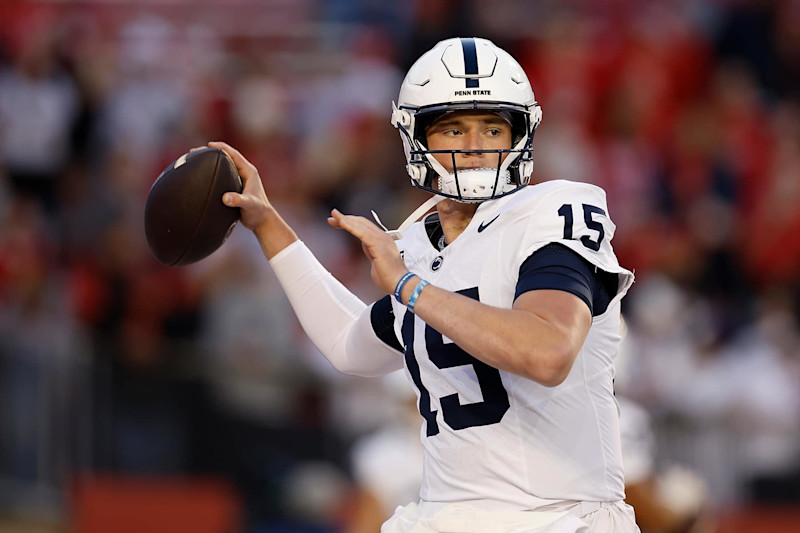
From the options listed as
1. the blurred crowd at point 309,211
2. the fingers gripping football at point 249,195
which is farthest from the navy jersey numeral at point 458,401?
the blurred crowd at point 309,211

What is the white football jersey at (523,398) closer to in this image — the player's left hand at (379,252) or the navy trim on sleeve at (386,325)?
the player's left hand at (379,252)

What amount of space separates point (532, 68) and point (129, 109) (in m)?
3.01

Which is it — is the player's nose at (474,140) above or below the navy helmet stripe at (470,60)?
below

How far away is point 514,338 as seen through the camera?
9.01ft

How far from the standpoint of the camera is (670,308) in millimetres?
8047

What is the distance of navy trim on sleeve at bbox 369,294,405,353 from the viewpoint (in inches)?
141

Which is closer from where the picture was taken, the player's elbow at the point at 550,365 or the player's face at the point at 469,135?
the player's elbow at the point at 550,365

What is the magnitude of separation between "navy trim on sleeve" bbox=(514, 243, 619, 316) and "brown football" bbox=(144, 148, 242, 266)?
3.26ft

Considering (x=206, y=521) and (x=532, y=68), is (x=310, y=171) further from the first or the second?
(x=206, y=521)

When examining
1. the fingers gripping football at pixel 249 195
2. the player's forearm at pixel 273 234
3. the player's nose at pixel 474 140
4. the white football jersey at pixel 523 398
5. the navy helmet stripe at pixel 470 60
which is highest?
the navy helmet stripe at pixel 470 60

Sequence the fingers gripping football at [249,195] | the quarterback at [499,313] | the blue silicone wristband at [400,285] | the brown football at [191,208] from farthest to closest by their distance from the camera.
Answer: the fingers gripping football at [249,195] < the brown football at [191,208] < the blue silicone wristband at [400,285] < the quarterback at [499,313]

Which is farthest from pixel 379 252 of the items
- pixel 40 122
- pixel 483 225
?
pixel 40 122

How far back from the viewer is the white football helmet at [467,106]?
320cm

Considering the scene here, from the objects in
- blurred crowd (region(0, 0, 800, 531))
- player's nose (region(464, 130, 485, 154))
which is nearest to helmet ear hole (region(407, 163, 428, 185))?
player's nose (region(464, 130, 485, 154))
